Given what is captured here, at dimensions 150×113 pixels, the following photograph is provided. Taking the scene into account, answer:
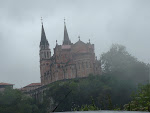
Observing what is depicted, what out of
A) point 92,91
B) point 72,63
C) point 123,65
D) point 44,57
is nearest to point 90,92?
point 92,91

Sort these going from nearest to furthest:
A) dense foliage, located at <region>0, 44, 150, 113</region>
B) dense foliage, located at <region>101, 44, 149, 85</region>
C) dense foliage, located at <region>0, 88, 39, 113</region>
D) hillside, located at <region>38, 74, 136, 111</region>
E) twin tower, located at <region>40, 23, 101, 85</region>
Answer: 1. hillside, located at <region>38, 74, 136, 111</region>
2. dense foliage, located at <region>0, 44, 150, 113</region>
3. dense foliage, located at <region>0, 88, 39, 113</region>
4. dense foliage, located at <region>101, 44, 149, 85</region>
5. twin tower, located at <region>40, 23, 101, 85</region>

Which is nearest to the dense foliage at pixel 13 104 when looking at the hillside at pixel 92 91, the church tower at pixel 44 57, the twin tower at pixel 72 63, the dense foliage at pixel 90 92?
the dense foliage at pixel 90 92

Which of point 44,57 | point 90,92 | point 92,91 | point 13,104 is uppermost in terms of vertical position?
point 44,57

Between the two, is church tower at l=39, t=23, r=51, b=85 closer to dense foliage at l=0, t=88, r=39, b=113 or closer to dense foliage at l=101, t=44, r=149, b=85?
dense foliage at l=101, t=44, r=149, b=85

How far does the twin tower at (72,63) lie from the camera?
7622 centimetres

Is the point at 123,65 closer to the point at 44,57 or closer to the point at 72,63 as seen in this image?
the point at 72,63

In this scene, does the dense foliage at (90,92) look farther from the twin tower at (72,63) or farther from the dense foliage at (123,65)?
the twin tower at (72,63)

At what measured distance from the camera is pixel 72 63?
7750 centimetres

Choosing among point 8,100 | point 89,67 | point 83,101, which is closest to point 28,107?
point 8,100

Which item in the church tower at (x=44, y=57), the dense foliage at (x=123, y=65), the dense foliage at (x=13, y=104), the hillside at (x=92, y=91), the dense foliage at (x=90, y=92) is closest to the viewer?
the hillside at (x=92, y=91)

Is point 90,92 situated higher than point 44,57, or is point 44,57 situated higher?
point 44,57

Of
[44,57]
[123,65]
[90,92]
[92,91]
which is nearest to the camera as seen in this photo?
[92,91]

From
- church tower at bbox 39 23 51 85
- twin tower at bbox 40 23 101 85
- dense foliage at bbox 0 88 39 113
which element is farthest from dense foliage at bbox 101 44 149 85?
dense foliage at bbox 0 88 39 113

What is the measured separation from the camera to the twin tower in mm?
76219
